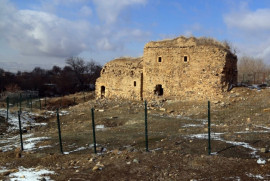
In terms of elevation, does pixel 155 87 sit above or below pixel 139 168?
above

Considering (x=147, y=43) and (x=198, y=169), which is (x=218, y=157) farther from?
(x=147, y=43)

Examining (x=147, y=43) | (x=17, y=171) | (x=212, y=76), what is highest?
(x=147, y=43)

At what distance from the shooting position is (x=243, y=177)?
534 cm

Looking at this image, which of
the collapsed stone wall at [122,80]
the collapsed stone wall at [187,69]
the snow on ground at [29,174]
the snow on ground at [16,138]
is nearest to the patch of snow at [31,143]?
the snow on ground at [16,138]

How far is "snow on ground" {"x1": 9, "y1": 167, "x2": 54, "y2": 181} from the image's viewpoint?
5750mm

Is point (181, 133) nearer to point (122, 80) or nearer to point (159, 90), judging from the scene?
point (159, 90)

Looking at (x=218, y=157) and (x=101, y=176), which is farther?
(x=218, y=157)

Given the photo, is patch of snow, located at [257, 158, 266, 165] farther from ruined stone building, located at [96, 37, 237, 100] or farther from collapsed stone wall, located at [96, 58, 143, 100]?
collapsed stone wall, located at [96, 58, 143, 100]

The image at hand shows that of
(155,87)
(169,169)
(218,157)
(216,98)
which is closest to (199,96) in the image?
(216,98)

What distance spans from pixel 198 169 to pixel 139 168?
1484 mm

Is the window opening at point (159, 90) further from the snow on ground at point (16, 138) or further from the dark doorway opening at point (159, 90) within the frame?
the snow on ground at point (16, 138)

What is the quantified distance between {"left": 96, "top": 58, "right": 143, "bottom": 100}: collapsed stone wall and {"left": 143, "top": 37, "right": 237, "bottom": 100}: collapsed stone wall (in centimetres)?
88

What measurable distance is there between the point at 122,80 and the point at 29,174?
Answer: 610 inches

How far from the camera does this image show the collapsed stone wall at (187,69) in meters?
16.6
